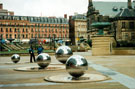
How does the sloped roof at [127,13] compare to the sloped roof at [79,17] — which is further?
the sloped roof at [79,17]

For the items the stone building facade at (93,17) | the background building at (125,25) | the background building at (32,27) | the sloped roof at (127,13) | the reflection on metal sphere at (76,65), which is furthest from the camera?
the background building at (32,27)

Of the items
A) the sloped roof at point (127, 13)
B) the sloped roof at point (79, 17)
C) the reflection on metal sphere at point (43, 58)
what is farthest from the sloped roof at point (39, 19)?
the reflection on metal sphere at point (43, 58)

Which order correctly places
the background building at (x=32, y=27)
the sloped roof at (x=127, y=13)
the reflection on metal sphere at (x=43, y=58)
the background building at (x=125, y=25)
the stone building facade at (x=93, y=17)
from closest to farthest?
1. the reflection on metal sphere at (x=43, y=58)
2. the background building at (x=125, y=25)
3. the sloped roof at (x=127, y=13)
4. the stone building facade at (x=93, y=17)
5. the background building at (x=32, y=27)

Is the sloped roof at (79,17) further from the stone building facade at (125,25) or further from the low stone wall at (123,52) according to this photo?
the low stone wall at (123,52)

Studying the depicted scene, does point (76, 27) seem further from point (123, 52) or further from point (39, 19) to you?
point (123, 52)

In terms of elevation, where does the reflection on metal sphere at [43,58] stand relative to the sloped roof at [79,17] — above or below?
below

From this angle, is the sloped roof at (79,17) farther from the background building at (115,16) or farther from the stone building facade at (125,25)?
the stone building facade at (125,25)

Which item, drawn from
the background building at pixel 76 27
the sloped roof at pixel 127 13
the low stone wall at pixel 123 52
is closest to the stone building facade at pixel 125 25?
the sloped roof at pixel 127 13

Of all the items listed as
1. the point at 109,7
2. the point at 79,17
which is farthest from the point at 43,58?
the point at 79,17

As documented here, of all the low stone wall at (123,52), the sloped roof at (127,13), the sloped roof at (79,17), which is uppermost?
the sloped roof at (79,17)

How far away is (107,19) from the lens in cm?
9919

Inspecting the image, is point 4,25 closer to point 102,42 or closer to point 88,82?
point 102,42

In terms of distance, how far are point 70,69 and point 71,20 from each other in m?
135

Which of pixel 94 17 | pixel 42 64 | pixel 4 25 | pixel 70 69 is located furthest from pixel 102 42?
pixel 4 25
